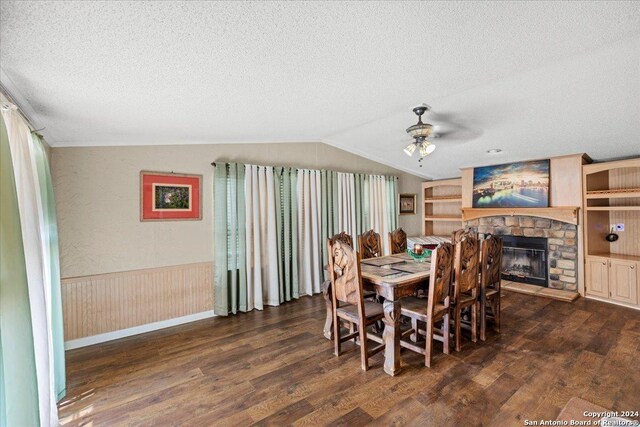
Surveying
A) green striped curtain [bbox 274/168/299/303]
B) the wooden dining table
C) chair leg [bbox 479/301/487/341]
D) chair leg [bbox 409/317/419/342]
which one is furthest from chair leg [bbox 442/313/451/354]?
green striped curtain [bbox 274/168/299/303]

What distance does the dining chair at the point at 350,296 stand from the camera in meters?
2.43

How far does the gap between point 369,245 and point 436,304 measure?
4.25 feet

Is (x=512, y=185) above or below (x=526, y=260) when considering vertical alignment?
above

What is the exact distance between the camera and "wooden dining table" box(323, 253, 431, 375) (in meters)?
2.38

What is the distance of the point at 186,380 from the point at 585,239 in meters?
5.45

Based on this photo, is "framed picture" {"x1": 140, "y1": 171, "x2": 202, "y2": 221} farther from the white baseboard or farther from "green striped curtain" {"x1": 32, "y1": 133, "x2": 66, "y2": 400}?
the white baseboard

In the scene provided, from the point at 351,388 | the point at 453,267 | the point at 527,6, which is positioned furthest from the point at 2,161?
the point at 453,267

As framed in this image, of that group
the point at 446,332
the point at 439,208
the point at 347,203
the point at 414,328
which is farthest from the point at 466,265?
the point at 439,208

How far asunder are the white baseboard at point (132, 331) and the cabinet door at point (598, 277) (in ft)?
17.7

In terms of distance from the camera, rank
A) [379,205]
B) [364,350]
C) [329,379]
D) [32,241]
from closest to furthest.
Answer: [32,241]
[329,379]
[364,350]
[379,205]

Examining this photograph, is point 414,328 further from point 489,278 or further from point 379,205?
point 379,205

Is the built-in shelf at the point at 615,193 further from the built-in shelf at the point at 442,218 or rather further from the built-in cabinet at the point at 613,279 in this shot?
the built-in shelf at the point at 442,218

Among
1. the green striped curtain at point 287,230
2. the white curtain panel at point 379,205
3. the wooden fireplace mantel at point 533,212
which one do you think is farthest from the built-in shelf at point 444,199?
the green striped curtain at point 287,230

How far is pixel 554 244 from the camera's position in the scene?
4.48 metres
